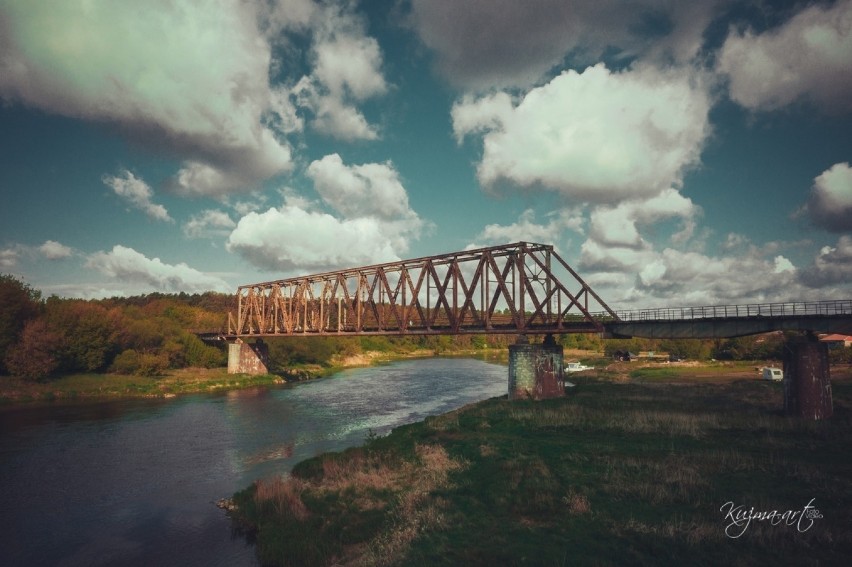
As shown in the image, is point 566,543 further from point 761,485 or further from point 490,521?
point 761,485

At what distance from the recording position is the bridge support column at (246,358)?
70562 millimetres

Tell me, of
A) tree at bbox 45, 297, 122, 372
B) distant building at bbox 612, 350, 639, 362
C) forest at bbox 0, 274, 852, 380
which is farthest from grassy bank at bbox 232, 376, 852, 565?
distant building at bbox 612, 350, 639, 362

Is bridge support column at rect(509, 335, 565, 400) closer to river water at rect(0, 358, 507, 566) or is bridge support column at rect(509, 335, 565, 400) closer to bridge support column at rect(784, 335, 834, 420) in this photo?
river water at rect(0, 358, 507, 566)

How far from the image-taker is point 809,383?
26938 mm

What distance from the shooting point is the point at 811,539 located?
1106 cm

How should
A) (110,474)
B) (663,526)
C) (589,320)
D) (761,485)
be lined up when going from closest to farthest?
(663,526)
(761,485)
(110,474)
(589,320)

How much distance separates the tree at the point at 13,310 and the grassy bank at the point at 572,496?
47.2 m

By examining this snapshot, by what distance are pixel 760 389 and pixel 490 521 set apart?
131 ft

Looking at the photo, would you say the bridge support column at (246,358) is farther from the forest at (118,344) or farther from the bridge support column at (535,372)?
the bridge support column at (535,372)

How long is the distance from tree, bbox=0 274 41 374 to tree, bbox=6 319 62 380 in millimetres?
959

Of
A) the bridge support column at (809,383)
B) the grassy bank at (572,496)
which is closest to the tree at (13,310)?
the grassy bank at (572,496)

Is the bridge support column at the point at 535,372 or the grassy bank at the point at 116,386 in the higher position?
the bridge support column at the point at 535,372

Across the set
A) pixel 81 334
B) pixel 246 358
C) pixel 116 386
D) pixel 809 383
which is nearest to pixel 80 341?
pixel 81 334

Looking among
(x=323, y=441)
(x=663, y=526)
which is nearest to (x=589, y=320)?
(x=323, y=441)
